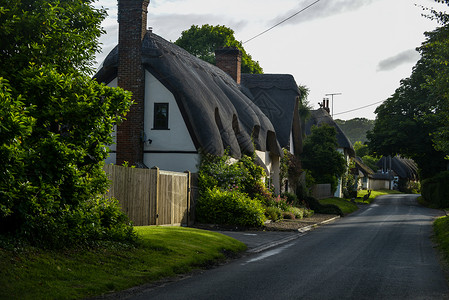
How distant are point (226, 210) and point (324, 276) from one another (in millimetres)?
11476

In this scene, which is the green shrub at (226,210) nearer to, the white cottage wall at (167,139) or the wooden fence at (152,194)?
the wooden fence at (152,194)

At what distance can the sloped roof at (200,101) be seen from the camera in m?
23.4

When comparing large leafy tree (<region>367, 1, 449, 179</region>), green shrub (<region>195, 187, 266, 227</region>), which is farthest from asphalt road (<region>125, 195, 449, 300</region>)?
large leafy tree (<region>367, 1, 449, 179</region>)

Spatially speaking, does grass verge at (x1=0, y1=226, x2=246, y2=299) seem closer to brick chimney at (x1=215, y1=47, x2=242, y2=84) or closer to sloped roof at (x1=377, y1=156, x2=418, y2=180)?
brick chimney at (x1=215, y1=47, x2=242, y2=84)

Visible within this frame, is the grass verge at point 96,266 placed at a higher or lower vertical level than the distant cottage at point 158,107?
lower

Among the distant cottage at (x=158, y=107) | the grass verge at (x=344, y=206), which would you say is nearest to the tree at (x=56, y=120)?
the distant cottage at (x=158, y=107)

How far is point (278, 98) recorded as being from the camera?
128 feet

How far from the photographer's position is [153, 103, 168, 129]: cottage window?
24172 mm

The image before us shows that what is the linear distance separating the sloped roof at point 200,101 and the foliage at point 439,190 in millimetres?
25163

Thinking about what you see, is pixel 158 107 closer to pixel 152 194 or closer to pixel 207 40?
pixel 152 194

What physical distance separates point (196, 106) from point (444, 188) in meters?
33.4

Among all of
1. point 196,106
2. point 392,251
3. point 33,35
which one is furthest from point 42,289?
point 196,106

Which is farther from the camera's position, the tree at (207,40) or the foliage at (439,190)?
the tree at (207,40)

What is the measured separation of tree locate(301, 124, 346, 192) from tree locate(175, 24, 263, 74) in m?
15.0
